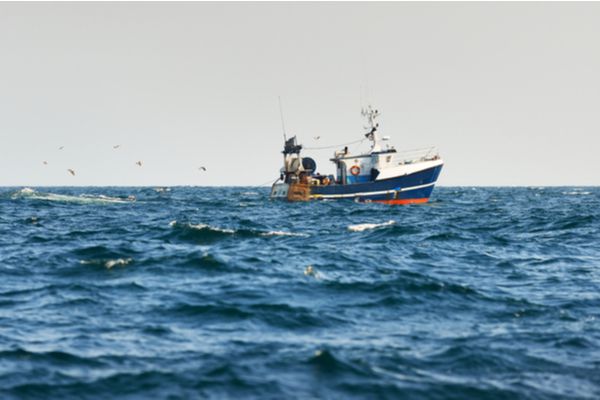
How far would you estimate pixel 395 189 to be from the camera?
53125 millimetres

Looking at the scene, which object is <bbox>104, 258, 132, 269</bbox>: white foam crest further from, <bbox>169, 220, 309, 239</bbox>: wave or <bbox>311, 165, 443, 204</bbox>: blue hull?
<bbox>311, 165, 443, 204</bbox>: blue hull

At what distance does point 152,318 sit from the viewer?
1013 centimetres

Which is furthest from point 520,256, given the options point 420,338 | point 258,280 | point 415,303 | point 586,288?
point 420,338

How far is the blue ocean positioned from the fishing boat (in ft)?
108

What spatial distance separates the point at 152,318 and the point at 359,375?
4385 mm

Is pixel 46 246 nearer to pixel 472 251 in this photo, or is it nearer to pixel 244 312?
pixel 244 312

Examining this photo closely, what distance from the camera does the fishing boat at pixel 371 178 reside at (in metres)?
53.2

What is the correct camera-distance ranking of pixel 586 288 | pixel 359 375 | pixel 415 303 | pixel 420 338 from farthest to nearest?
pixel 586 288, pixel 415 303, pixel 420 338, pixel 359 375

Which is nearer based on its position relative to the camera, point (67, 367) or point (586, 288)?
point (67, 367)

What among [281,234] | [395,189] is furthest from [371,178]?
[281,234]

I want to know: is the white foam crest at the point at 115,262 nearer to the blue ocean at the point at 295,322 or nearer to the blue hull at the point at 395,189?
the blue ocean at the point at 295,322

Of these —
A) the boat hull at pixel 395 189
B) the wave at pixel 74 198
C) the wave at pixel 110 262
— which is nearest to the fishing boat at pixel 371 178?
the boat hull at pixel 395 189

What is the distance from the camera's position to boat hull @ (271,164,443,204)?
5312cm

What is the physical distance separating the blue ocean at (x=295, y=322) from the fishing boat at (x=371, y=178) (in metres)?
33.0
